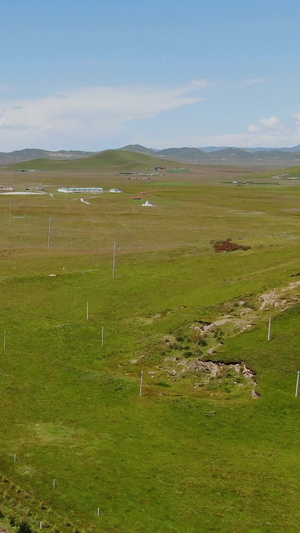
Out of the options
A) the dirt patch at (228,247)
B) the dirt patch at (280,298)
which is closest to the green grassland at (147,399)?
the dirt patch at (280,298)

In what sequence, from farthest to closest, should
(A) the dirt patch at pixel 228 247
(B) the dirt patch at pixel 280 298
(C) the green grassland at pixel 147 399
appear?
(A) the dirt patch at pixel 228 247, (B) the dirt patch at pixel 280 298, (C) the green grassland at pixel 147 399

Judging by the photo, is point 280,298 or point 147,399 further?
point 280,298

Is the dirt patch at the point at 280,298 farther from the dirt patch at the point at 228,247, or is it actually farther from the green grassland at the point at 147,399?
the dirt patch at the point at 228,247

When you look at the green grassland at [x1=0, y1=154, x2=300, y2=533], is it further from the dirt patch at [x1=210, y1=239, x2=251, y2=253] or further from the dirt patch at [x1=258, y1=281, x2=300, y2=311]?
the dirt patch at [x1=210, y1=239, x2=251, y2=253]

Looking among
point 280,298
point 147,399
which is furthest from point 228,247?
point 147,399

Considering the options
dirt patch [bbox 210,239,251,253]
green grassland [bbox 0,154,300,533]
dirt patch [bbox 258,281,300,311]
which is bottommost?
green grassland [bbox 0,154,300,533]

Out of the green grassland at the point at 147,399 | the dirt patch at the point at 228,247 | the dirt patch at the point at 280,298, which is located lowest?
the green grassland at the point at 147,399

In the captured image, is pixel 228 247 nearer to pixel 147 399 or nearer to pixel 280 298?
pixel 280 298

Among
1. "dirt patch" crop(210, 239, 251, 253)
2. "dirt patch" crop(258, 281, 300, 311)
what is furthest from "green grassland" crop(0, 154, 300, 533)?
"dirt patch" crop(210, 239, 251, 253)

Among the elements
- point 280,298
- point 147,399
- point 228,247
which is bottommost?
point 147,399
